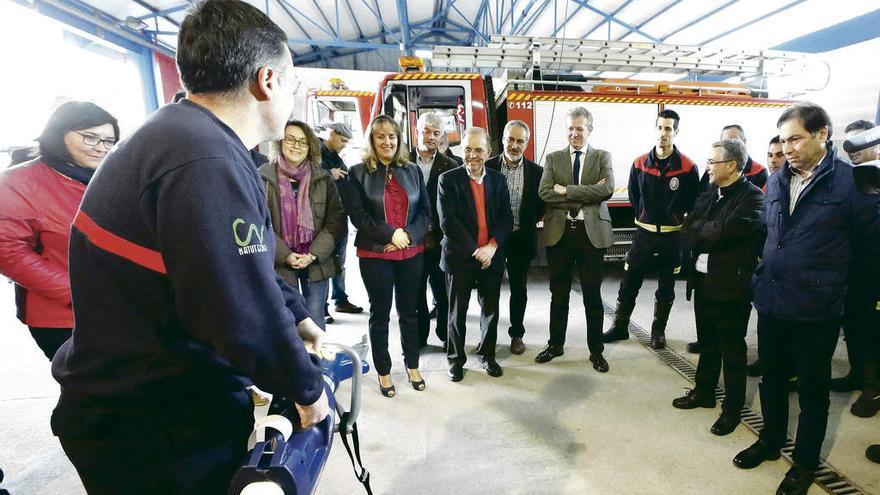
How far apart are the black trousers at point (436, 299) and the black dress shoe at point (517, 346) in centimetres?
61

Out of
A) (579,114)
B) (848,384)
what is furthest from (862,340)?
(579,114)

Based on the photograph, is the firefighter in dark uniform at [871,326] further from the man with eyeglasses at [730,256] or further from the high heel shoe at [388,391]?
the high heel shoe at [388,391]

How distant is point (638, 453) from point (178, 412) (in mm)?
2291

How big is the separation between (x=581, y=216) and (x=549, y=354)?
1.15 m

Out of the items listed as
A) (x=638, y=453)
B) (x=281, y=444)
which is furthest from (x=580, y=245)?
(x=281, y=444)

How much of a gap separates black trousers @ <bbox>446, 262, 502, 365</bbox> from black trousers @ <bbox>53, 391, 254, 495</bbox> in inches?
86.7

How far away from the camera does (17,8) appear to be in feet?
18.7

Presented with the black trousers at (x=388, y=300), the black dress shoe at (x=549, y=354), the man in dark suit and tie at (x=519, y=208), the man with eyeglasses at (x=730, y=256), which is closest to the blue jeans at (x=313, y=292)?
the black trousers at (x=388, y=300)

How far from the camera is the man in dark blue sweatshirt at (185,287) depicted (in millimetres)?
748

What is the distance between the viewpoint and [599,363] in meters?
3.21

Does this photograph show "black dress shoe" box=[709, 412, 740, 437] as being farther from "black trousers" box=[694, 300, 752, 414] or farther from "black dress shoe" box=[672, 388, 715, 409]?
"black dress shoe" box=[672, 388, 715, 409]

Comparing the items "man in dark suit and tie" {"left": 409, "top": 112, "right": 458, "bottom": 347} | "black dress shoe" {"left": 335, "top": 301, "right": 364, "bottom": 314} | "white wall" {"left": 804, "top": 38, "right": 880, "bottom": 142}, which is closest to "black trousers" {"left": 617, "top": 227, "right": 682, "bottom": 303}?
"man in dark suit and tie" {"left": 409, "top": 112, "right": 458, "bottom": 347}

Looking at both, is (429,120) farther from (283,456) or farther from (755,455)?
(755,455)

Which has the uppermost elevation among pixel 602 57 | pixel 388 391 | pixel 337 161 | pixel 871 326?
pixel 602 57
